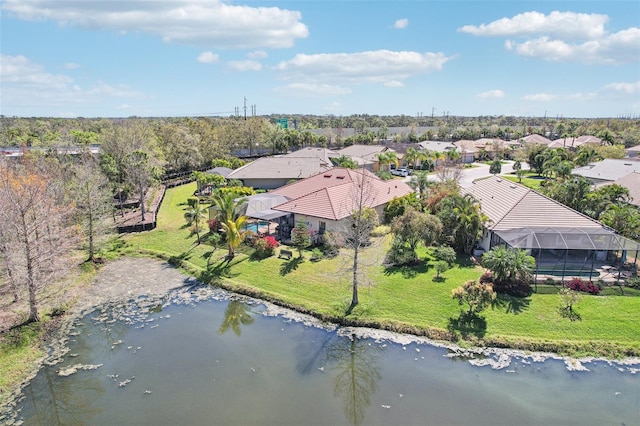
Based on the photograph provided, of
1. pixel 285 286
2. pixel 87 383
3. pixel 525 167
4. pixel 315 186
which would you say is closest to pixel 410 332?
pixel 285 286

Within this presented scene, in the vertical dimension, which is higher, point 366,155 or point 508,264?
point 366,155

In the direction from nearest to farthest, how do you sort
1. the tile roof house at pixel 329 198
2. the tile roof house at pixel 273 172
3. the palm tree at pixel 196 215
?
Answer: 1. the tile roof house at pixel 329 198
2. the palm tree at pixel 196 215
3. the tile roof house at pixel 273 172

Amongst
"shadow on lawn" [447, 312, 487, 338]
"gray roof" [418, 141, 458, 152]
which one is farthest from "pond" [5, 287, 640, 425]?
"gray roof" [418, 141, 458, 152]

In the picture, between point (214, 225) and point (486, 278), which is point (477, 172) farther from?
point (486, 278)

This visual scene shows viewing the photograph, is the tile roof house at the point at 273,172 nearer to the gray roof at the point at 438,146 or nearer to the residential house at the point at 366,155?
the residential house at the point at 366,155

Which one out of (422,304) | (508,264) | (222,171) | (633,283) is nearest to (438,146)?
(222,171)

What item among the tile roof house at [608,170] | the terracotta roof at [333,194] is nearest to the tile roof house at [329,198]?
the terracotta roof at [333,194]

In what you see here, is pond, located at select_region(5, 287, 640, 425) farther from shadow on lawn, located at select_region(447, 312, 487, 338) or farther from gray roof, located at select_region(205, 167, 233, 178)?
gray roof, located at select_region(205, 167, 233, 178)

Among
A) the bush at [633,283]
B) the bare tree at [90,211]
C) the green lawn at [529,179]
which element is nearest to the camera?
the bush at [633,283]
